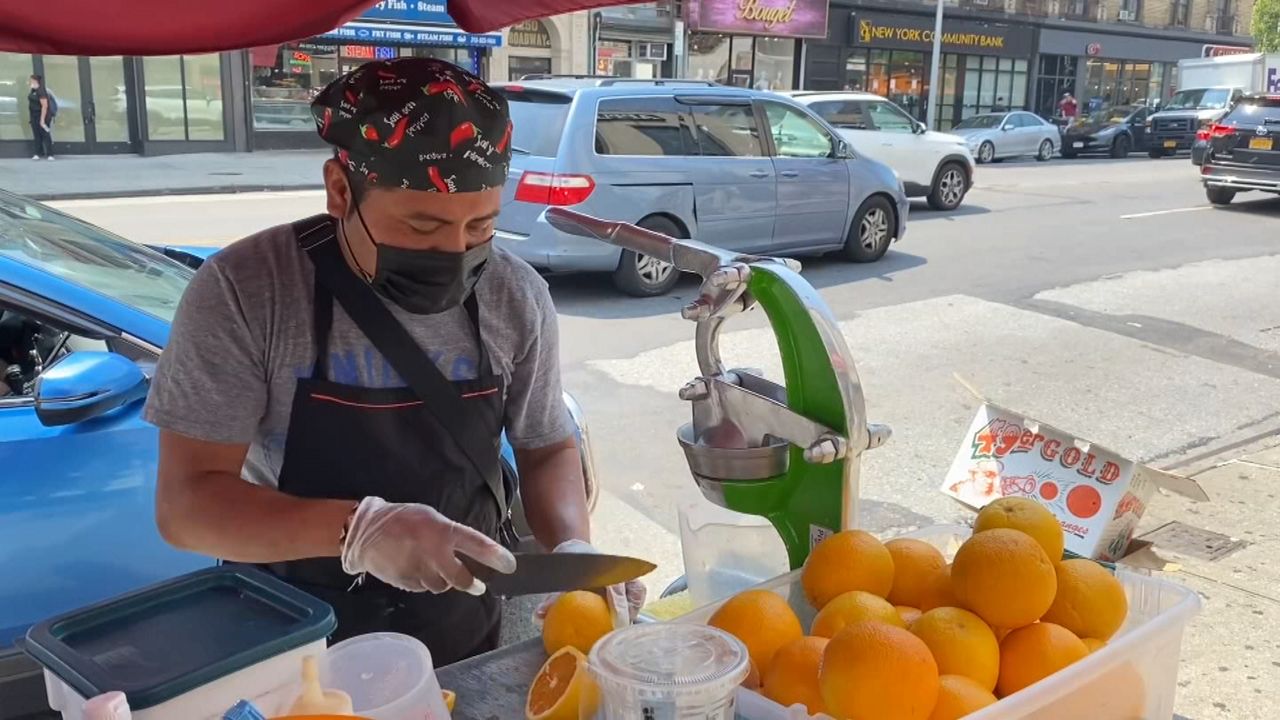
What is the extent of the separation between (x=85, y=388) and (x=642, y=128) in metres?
6.96

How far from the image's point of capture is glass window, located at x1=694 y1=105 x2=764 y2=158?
977 centimetres

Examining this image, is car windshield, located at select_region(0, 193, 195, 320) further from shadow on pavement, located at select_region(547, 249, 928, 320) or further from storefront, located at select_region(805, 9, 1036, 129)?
storefront, located at select_region(805, 9, 1036, 129)

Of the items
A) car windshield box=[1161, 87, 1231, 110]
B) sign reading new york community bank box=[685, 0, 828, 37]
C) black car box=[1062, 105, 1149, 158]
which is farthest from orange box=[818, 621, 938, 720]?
car windshield box=[1161, 87, 1231, 110]

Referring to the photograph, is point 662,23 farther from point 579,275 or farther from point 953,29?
point 579,275

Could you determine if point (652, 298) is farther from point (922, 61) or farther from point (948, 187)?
point (922, 61)

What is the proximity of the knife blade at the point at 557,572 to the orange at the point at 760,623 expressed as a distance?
5.5 inches

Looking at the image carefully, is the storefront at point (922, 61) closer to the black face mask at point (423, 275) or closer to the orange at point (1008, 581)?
the black face mask at point (423, 275)

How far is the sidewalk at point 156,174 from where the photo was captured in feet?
52.3

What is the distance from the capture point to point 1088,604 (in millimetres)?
1557

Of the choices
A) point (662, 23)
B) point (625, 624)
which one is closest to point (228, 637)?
point (625, 624)

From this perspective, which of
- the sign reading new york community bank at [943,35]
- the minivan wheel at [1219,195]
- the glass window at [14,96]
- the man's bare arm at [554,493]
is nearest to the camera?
the man's bare arm at [554,493]

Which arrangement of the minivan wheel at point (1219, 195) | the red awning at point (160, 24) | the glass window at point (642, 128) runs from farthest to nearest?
1. the minivan wheel at point (1219, 195)
2. the glass window at point (642, 128)
3. the red awning at point (160, 24)

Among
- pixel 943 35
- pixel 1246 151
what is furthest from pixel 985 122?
pixel 1246 151

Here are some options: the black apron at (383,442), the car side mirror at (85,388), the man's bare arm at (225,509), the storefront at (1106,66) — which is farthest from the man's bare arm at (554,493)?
the storefront at (1106,66)
